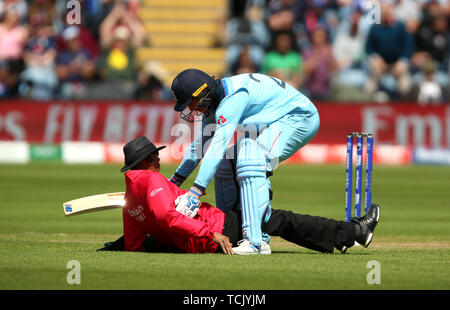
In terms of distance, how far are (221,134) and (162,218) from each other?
2.87ft

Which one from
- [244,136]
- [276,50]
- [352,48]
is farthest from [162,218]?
[352,48]

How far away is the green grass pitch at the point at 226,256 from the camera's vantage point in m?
6.77

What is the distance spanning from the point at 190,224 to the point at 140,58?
18387 millimetres

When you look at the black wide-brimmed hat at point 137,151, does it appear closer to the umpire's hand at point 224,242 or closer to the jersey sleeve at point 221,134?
the jersey sleeve at point 221,134

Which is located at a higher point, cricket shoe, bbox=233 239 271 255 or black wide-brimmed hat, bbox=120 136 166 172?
black wide-brimmed hat, bbox=120 136 166 172

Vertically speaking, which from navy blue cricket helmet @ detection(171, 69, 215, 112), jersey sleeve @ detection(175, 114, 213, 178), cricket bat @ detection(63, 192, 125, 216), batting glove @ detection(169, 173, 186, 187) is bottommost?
cricket bat @ detection(63, 192, 125, 216)

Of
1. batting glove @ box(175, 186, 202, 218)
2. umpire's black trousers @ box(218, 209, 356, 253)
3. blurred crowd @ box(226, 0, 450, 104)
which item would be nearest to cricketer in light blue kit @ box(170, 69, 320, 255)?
batting glove @ box(175, 186, 202, 218)

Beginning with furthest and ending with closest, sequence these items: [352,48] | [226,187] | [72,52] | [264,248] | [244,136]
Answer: [72,52]
[352,48]
[226,187]
[244,136]
[264,248]

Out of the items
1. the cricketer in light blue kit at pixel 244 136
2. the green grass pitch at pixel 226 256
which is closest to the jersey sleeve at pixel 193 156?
the cricketer in light blue kit at pixel 244 136

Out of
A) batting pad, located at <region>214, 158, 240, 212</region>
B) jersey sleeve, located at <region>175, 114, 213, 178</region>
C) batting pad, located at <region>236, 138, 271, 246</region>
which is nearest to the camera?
batting pad, located at <region>236, 138, 271, 246</region>

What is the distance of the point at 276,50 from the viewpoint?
23.4m

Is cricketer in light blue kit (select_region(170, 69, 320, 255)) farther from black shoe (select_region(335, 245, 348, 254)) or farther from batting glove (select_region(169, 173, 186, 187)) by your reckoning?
black shoe (select_region(335, 245, 348, 254))

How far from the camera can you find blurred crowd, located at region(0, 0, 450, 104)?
74.7 feet

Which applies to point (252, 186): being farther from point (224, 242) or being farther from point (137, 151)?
point (137, 151)
